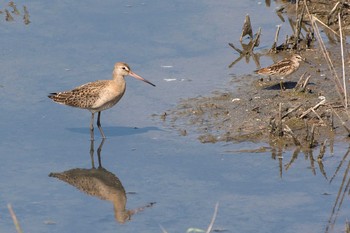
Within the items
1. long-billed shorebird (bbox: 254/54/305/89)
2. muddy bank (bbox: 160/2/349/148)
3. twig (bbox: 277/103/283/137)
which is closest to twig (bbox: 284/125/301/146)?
muddy bank (bbox: 160/2/349/148)

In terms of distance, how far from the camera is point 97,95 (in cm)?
1455

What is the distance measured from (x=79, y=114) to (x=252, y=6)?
5.67 meters

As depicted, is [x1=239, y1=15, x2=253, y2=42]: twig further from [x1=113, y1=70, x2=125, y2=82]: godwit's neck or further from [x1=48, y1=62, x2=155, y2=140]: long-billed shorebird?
[x1=113, y1=70, x2=125, y2=82]: godwit's neck

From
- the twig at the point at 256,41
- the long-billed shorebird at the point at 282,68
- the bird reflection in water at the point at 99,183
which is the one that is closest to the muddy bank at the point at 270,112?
the long-billed shorebird at the point at 282,68

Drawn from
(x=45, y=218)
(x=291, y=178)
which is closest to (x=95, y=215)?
(x=45, y=218)

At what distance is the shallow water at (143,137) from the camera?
11.6m

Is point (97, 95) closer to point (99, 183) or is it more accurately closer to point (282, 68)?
point (99, 183)

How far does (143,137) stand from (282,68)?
2.72 meters

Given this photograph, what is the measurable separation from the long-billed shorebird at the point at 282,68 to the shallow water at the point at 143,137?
2.39 ft

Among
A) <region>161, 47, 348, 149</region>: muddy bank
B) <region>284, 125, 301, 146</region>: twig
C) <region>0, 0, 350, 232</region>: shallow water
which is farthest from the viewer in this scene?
<region>161, 47, 348, 149</region>: muddy bank

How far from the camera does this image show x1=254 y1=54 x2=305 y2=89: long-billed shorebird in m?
15.6

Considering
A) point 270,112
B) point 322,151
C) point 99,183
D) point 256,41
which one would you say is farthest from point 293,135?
point 256,41

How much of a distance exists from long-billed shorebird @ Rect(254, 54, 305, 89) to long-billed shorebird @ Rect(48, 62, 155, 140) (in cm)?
210

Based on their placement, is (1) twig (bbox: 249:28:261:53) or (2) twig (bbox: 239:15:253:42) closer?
(1) twig (bbox: 249:28:261:53)
